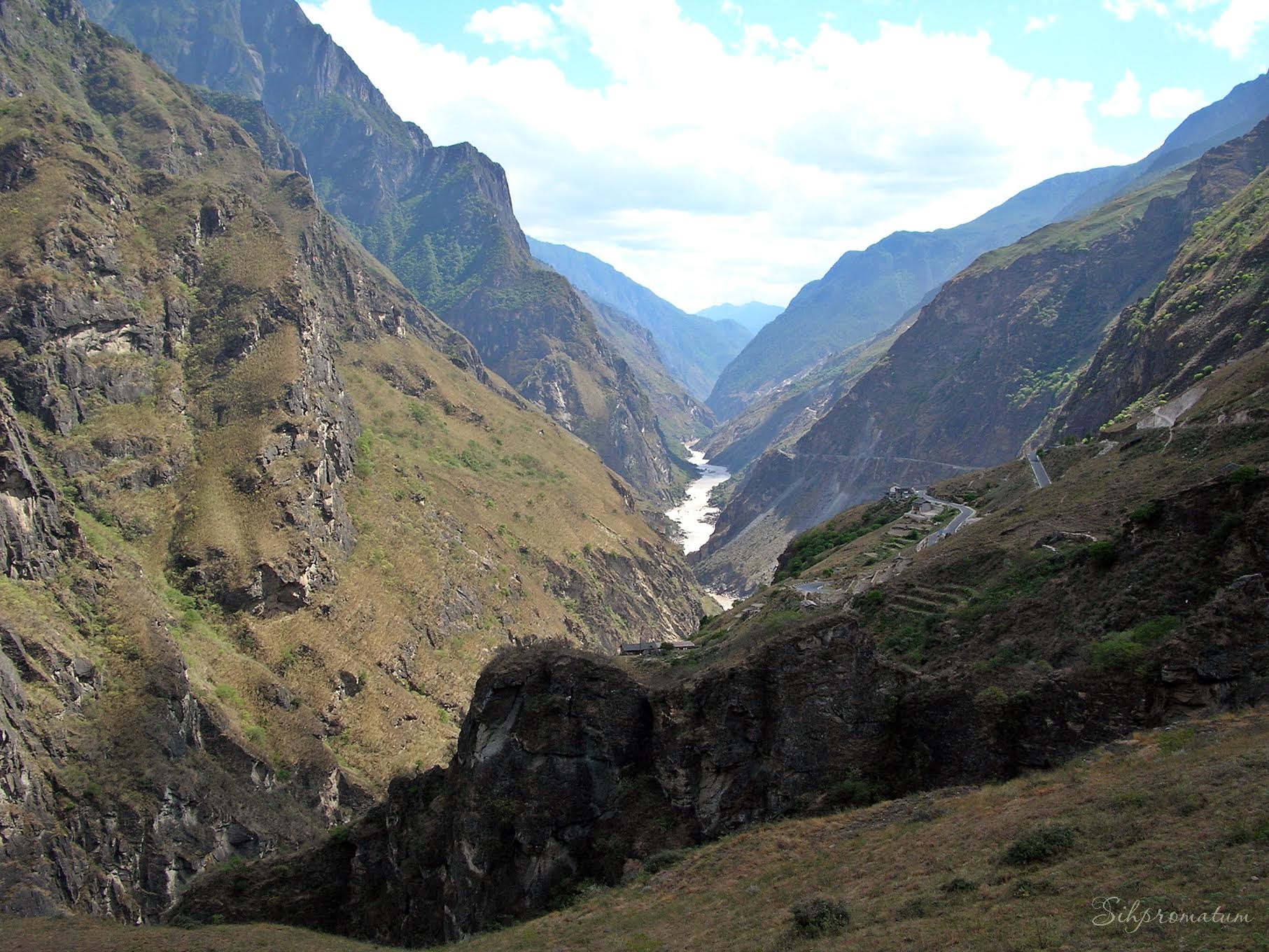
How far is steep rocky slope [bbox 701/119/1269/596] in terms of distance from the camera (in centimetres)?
15450

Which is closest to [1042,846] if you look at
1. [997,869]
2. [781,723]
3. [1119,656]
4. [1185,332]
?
[997,869]

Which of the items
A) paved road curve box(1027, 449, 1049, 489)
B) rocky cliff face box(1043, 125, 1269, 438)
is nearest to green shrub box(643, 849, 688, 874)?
paved road curve box(1027, 449, 1049, 489)

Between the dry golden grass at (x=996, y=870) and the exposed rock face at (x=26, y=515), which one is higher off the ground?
the exposed rock face at (x=26, y=515)

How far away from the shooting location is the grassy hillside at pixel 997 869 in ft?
42.9

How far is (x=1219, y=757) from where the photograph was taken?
16500 millimetres

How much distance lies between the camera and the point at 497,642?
8650 cm

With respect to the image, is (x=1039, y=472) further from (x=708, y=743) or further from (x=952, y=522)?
(x=708, y=743)

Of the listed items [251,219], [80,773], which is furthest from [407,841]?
[251,219]

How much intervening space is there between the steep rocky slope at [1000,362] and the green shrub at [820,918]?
13060 centimetres

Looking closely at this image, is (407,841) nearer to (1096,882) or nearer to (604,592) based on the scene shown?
(1096,882)

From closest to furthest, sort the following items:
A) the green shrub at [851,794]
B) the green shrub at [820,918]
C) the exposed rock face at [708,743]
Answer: the green shrub at [820,918] < the exposed rock face at [708,743] < the green shrub at [851,794]

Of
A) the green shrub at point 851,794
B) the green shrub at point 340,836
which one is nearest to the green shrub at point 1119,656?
the green shrub at point 851,794
